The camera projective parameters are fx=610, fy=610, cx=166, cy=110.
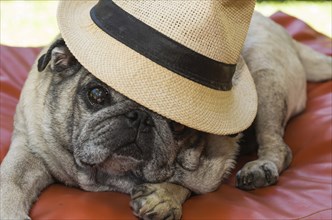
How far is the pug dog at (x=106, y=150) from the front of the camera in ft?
6.26

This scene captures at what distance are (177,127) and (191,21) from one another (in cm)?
37

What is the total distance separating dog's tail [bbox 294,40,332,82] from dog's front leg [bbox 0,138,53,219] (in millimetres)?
1605

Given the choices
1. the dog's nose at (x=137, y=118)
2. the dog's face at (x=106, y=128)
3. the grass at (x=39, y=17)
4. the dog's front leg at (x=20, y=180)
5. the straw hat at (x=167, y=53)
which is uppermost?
the straw hat at (x=167, y=53)

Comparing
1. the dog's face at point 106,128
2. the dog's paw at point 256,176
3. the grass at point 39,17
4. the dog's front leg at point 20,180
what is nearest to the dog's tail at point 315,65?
the dog's paw at point 256,176

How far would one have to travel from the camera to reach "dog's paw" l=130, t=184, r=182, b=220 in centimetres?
Result: 188

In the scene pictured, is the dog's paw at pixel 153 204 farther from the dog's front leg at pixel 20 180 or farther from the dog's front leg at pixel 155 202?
the dog's front leg at pixel 20 180

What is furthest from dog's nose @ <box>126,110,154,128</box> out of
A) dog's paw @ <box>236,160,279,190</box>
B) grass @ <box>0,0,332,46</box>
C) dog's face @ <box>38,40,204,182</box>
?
grass @ <box>0,0,332,46</box>

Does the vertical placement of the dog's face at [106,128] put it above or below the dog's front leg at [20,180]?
above

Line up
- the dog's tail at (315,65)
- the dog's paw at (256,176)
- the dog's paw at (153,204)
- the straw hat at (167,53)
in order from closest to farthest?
the straw hat at (167,53) → the dog's paw at (153,204) → the dog's paw at (256,176) → the dog's tail at (315,65)

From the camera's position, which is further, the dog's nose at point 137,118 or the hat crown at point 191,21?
the dog's nose at point 137,118

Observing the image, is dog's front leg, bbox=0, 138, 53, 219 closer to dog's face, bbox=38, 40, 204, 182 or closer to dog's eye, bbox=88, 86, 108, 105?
dog's face, bbox=38, 40, 204, 182

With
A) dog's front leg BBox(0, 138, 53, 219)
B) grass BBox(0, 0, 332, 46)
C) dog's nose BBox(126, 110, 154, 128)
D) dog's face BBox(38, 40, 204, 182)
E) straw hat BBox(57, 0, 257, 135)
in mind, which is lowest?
grass BBox(0, 0, 332, 46)

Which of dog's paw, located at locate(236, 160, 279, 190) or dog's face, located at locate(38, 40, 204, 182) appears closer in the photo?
dog's face, located at locate(38, 40, 204, 182)

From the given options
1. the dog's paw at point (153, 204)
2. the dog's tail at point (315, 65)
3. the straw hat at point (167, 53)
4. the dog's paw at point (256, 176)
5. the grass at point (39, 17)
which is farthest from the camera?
the grass at point (39, 17)
